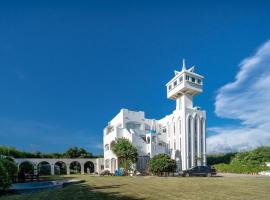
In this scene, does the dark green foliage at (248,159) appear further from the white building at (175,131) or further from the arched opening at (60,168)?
the arched opening at (60,168)

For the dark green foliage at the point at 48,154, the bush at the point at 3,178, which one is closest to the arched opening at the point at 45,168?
the dark green foliage at the point at 48,154

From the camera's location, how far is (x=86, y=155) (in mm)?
59469

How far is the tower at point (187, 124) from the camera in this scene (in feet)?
140

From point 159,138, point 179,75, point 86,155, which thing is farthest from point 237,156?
point 86,155

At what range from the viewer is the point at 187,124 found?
4284 centimetres

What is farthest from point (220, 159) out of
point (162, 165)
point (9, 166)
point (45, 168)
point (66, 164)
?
point (9, 166)

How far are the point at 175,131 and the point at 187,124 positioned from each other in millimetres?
2709

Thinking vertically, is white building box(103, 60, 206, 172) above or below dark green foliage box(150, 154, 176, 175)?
above

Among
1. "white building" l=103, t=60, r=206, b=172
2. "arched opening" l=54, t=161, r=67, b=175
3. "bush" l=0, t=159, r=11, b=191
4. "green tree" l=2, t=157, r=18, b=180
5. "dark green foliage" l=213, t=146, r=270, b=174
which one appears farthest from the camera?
"arched opening" l=54, t=161, r=67, b=175

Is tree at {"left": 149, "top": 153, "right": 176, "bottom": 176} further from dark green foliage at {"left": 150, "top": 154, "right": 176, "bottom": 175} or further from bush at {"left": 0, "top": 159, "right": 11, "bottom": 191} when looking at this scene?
bush at {"left": 0, "top": 159, "right": 11, "bottom": 191}

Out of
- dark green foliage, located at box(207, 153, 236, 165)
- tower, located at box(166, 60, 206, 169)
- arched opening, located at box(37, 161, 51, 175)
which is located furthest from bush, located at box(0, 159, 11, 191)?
dark green foliage, located at box(207, 153, 236, 165)

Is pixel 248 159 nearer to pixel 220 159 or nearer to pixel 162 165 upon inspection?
pixel 220 159

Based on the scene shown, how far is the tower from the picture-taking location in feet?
140

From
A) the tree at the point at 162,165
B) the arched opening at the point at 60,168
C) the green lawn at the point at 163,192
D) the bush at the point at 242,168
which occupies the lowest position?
the arched opening at the point at 60,168
